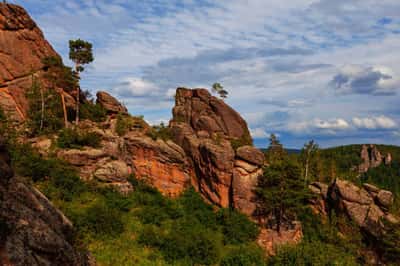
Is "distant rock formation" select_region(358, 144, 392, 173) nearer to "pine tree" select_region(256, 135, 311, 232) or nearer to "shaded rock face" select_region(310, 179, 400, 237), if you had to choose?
"shaded rock face" select_region(310, 179, 400, 237)

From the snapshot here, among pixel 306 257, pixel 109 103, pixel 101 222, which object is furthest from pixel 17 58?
pixel 306 257

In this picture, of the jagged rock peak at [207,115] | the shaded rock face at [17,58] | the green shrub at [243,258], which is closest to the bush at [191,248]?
the green shrub at [243,258]

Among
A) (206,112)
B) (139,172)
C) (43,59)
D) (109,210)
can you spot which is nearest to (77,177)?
(109,210)

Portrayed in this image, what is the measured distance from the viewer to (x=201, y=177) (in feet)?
153

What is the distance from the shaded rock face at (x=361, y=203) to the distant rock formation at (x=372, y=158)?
148102mm

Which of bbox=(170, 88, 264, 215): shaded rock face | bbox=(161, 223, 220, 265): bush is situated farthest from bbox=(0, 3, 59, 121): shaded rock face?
bbox=(161, 223, 220, 265): bush

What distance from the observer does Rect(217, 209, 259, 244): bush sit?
37875 mm

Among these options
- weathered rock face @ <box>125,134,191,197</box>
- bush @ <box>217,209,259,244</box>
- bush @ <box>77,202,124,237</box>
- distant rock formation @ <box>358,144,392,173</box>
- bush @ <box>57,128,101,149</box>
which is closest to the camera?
bush @ <box>77,202,124,237</box>

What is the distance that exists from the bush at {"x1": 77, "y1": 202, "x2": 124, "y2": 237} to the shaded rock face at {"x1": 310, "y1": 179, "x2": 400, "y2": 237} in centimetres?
3047

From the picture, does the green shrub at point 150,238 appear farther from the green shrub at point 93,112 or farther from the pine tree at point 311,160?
the pine tree at point 311,160

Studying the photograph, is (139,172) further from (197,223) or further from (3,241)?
(3,241)

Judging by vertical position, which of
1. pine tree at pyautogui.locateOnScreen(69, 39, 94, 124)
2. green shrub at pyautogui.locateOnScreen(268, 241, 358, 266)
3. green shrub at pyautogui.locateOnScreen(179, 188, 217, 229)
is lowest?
green shrub at pyautogui.locateOnScreen(268, 241, 358, 266)

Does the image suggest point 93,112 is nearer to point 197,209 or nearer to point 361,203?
point 197,209

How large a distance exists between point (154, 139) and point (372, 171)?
160 metres
